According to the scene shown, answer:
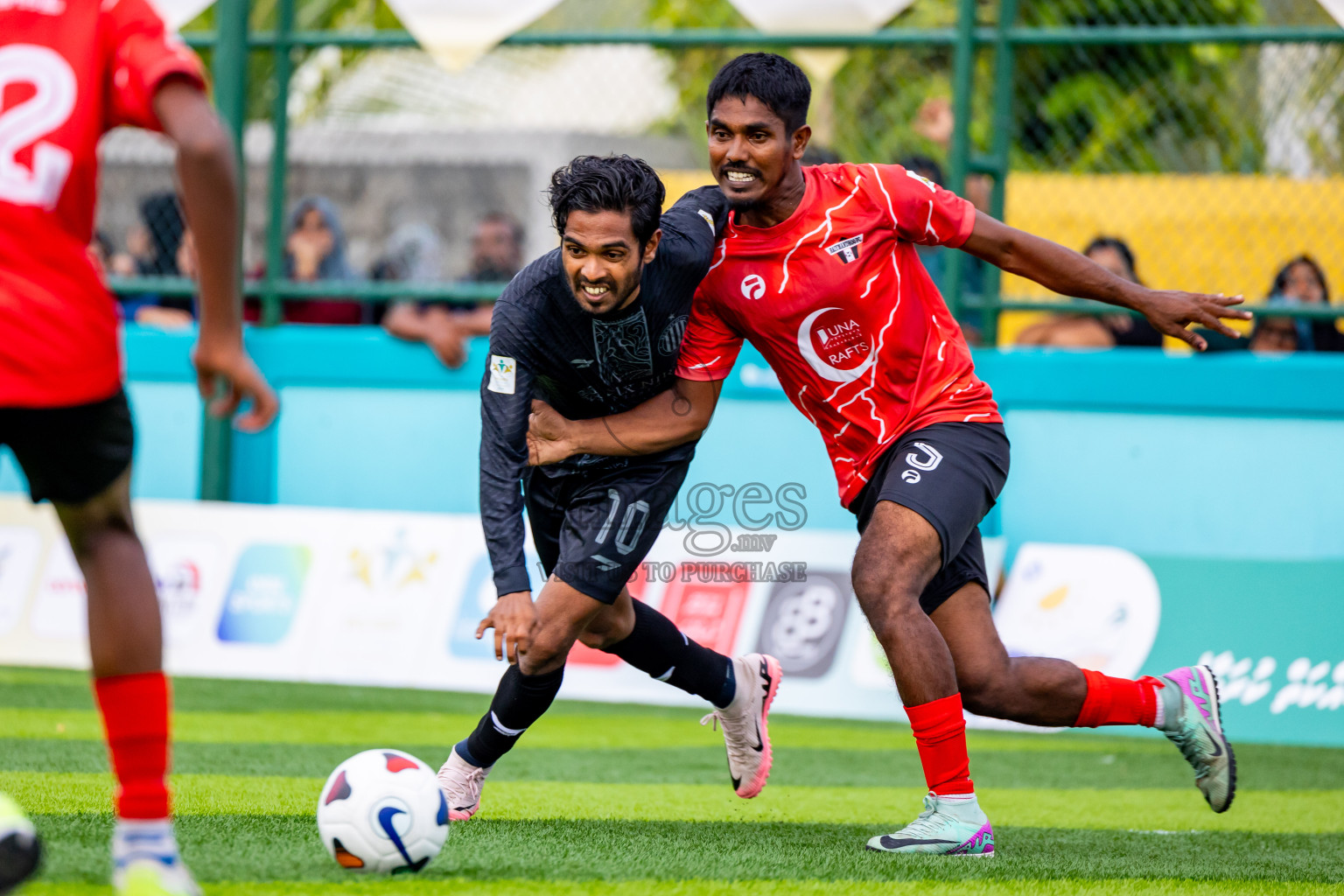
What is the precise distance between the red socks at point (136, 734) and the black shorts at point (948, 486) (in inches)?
85.8

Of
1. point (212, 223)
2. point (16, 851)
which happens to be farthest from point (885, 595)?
point (16, 851)

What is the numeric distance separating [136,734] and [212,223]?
1.00 metres

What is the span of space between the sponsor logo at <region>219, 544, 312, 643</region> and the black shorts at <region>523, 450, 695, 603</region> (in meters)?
4.20

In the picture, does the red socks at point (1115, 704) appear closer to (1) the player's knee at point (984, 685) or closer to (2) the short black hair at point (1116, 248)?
(1) the player's knee at point (984, 685)

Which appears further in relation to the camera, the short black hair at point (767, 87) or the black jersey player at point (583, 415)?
the short black hair at point (767, 87)

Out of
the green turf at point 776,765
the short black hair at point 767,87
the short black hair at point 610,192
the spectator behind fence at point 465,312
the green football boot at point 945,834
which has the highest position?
the short black hair at point 767,87

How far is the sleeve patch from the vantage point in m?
4.32

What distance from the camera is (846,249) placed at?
466cm

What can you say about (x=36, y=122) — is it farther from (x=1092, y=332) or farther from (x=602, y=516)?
(x=1092, y=332)

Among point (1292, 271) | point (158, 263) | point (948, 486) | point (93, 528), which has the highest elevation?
point (1292, 271)

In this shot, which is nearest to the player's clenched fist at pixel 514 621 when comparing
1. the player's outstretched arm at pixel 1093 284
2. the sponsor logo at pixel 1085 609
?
the player's outstretched arm at pixel 1093 284

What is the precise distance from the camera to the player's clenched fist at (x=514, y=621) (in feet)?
13.3

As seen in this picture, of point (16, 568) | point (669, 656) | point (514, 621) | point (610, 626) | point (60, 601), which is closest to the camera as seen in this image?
point (514, 621)

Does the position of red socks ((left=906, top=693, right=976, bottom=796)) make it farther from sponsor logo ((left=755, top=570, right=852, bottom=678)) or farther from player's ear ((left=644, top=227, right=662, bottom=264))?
sponsor logo ((left=755, top=570, right=852, bottom=678))
